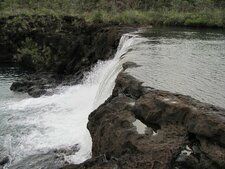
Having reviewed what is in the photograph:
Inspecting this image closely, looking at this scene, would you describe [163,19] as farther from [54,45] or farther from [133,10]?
[54,45]

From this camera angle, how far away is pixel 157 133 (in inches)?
508

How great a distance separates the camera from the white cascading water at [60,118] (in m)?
19.6

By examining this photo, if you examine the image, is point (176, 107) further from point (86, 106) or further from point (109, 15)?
point (109, 15)

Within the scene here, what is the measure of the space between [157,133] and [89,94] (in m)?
15.9

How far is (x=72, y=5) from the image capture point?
179 ft

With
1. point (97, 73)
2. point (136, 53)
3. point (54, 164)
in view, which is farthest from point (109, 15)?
point (54, 164)

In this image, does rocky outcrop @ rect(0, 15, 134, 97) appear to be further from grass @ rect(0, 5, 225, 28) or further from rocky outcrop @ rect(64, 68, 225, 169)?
rocky outcrop @ rect(64, 68, 225, 169)

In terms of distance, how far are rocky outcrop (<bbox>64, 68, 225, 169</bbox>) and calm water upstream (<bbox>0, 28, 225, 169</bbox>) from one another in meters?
2.30

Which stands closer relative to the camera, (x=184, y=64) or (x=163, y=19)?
(x=184, y=64)

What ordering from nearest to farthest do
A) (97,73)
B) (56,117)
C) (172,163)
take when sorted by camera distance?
1. (172,163)
2. (56,117)
3. (97,73)

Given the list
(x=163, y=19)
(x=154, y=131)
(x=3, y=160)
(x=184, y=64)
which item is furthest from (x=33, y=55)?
(x=154, y=131)

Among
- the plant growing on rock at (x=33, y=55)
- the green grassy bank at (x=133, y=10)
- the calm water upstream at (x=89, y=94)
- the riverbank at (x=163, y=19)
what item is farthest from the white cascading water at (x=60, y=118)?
the green grassy bank at (x=133, y=10)

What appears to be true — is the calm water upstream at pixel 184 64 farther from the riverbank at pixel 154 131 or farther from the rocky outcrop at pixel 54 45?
the rocky outcrop at pixel 54 45

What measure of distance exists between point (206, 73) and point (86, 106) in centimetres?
864
